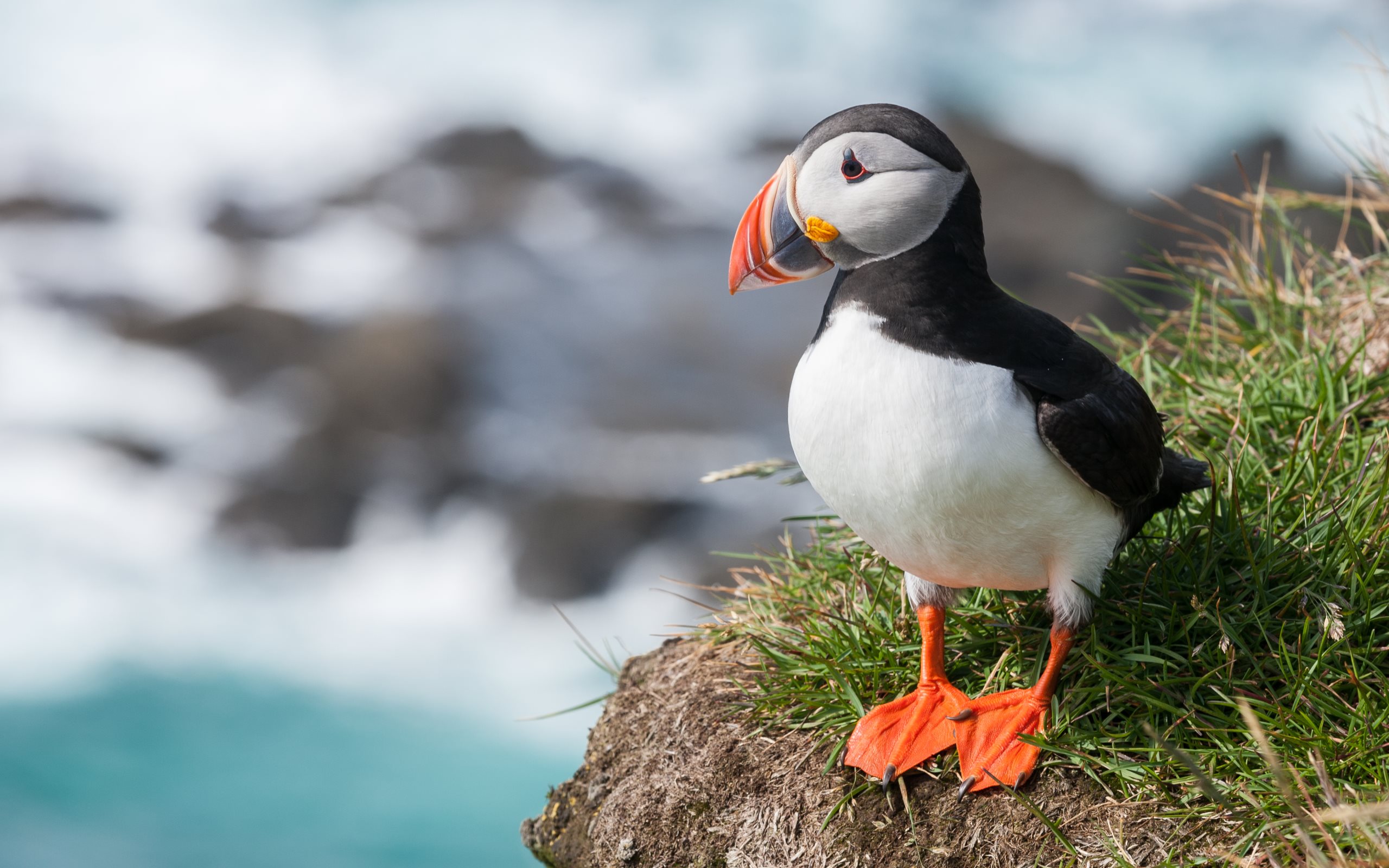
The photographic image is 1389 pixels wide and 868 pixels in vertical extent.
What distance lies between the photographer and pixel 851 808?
2.83 meters

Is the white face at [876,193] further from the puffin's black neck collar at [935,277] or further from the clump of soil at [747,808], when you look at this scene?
the clump of soil at [747,808]

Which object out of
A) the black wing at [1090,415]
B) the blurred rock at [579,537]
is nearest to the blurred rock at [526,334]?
the blurred rock at [579,537]

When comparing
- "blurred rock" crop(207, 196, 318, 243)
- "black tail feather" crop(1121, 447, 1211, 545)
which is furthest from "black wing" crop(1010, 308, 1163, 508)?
"blurred rock" crop(207, 196, 318, 243)

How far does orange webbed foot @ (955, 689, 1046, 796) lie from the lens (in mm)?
2699

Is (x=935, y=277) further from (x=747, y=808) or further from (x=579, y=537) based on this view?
(x=579, y=537)

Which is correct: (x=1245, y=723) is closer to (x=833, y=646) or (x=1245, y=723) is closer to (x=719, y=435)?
(x=833, y=646)

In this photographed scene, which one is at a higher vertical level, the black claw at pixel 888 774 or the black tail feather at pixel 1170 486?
the black tail feather at pixel 1170 486

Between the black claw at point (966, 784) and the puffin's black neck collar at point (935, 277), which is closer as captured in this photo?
the puffin's black neck collar at point (935, 277)

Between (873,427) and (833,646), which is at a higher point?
(873,427)

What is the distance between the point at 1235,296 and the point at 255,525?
27.4ft

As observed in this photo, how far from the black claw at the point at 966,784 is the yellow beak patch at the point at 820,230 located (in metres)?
1.36

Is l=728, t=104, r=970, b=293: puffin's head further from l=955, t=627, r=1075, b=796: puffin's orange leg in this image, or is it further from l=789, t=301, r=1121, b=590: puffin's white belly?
l=955, t=627, r=1075, b=796: puffin's orange leg

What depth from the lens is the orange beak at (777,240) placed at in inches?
101

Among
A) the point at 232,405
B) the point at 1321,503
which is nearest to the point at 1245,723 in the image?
the point at 1321,503
